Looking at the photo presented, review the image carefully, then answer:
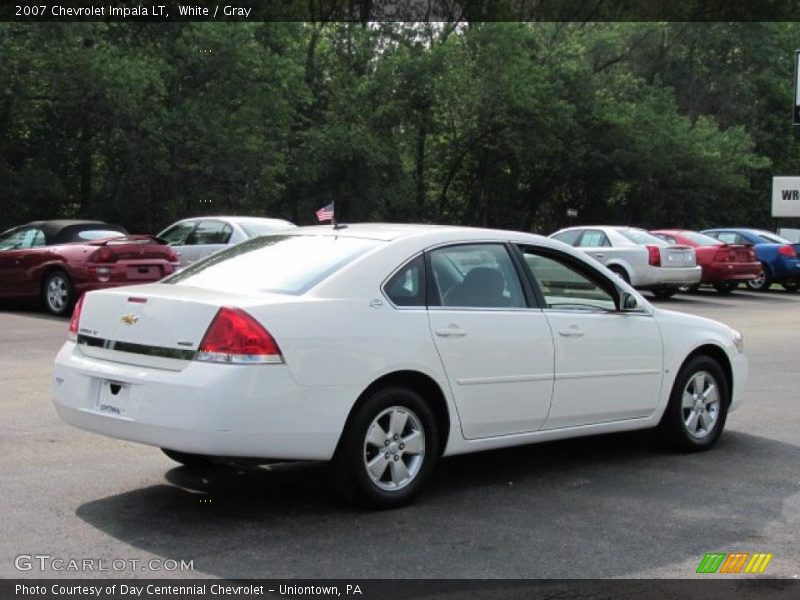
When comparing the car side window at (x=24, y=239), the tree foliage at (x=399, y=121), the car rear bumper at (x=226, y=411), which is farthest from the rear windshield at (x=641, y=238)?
the car rear bumper at (x=226, y=411)

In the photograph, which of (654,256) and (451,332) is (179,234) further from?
(451,332)

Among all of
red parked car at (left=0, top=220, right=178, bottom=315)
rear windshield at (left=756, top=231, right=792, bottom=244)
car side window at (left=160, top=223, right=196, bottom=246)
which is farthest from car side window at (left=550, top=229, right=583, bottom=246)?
red parked car at (left=0, top=220, right=178, bottom=315)

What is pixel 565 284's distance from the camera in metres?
7.12

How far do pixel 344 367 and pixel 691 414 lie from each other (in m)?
3.08

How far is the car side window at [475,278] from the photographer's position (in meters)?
6.34

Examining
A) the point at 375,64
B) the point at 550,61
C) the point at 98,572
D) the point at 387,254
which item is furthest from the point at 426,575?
the point at 550,61

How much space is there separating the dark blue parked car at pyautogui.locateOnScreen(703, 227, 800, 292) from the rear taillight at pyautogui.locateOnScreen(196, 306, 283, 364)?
22.7 m

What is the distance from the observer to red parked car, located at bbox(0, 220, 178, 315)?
16250mm

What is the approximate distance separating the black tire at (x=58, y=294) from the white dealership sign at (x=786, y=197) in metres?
17.4

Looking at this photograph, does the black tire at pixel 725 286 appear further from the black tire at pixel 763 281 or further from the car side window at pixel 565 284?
the car side window at pixel 565 284

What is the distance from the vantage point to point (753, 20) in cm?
5109

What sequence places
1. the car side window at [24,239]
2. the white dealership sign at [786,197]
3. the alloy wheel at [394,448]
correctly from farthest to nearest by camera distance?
1. the white dealership sign at [786,197]
2. the car side window at [24,239]
3. the alloy wheel at [394,448]

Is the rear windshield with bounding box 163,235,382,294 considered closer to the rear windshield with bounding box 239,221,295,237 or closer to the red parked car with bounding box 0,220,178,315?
the red parked car with bounding box 0,220,178,315

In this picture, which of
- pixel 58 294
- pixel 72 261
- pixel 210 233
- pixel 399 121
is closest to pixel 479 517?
pixel 72 261
